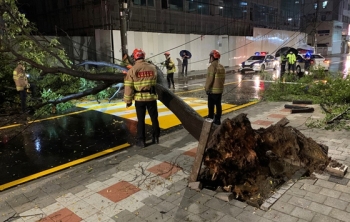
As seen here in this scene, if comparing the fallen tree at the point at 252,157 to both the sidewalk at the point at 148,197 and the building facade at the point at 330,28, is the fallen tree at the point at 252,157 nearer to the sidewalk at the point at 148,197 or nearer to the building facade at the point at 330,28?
the sidewalk at the point at 148,197

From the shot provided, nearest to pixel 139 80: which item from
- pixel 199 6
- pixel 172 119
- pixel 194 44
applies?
pixel 172 119

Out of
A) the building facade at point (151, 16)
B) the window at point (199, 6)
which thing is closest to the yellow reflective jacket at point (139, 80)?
the building facade at point (151, 16)

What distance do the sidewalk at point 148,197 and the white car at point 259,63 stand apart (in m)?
16.7

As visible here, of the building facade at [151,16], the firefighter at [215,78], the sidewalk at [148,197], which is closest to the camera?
the sidewalk at [148,197]

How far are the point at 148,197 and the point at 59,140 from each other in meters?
3.60

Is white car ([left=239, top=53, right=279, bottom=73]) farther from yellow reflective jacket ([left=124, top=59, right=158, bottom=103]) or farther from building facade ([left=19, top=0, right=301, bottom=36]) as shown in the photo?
yellow reflective jacket ([left=124, top=59, right=158, bottom=103])

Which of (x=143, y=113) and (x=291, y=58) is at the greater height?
(x=291, y=58)

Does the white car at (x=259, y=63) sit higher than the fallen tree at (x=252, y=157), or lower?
higher

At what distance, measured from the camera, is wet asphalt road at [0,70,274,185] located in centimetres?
490

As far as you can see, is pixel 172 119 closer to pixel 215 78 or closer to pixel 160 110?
pixel 160 110

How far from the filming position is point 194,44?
78.3 ft

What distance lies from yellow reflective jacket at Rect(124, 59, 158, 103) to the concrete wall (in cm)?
875

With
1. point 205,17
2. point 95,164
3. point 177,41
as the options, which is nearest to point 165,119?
point 95,164

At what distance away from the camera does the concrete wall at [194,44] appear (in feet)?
61.2
